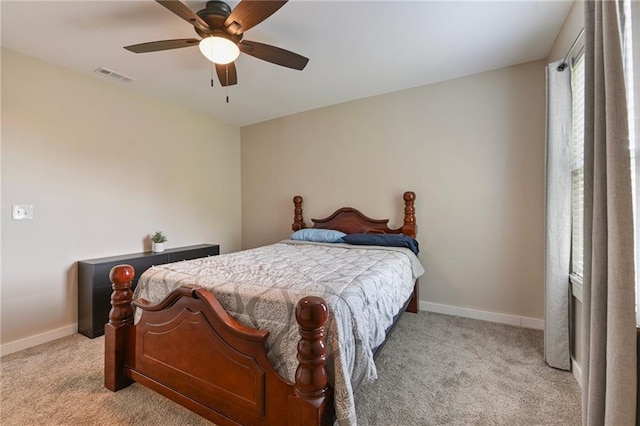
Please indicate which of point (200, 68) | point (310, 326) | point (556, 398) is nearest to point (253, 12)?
point (200, 68)

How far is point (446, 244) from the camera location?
10.5 ft

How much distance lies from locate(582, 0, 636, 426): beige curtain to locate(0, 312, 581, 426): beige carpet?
2.21ft

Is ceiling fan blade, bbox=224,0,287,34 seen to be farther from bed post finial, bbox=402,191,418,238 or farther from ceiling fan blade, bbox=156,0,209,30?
bed post finial, bbox=402,191,418,238

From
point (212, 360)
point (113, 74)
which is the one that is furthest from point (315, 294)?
point (113, 74)

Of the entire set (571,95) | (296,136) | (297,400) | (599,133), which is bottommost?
(297,400)

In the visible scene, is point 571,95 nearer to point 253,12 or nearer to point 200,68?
point 253,12

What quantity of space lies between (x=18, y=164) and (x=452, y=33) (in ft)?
12.7

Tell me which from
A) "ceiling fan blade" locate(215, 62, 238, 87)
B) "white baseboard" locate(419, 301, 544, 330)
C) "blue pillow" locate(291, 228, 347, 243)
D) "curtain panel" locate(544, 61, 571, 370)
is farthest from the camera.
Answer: "blue pillow" locate(291, 228, 347, 243)

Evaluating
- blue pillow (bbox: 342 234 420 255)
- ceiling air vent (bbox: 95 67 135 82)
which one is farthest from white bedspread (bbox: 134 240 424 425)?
ceiling air vent (bbox: 95 67 135 82)

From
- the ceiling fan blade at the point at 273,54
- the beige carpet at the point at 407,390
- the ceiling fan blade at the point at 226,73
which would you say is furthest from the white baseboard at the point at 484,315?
the ceiling fan blade at the point at 226,73

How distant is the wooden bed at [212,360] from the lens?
1150mm

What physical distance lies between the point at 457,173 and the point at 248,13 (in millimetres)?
2533

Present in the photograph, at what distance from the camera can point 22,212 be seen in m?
2.52

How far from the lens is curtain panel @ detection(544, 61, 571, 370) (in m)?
2.02
